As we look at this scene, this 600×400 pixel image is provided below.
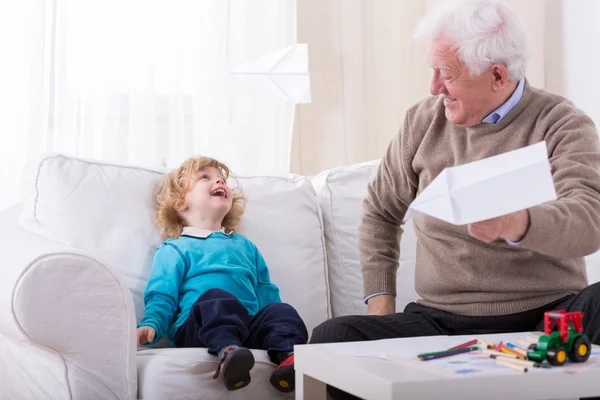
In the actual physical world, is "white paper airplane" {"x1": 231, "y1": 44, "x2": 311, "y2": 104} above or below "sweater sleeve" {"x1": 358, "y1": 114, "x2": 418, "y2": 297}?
above

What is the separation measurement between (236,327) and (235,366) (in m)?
0.20

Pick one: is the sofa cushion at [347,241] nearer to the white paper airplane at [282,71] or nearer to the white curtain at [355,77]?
the white paper airplane at [282,71]

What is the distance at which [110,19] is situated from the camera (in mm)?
2648

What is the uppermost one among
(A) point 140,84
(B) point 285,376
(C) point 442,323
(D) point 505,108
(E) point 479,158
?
(A) point 140,84

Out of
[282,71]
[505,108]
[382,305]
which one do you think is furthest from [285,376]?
[282,71]

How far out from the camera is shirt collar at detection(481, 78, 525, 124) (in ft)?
5.32

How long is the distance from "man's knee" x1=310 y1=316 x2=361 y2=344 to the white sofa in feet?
0.79

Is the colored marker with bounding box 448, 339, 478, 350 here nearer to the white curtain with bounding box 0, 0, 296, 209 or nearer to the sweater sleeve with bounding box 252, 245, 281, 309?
the sweater sleeve with bounding box 252, 245, 281, 309

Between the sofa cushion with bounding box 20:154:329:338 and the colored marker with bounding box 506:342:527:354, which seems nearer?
the colored marker with bounding box 506:342:527:354

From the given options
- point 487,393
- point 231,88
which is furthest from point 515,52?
point 231,88

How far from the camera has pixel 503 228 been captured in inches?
44.8

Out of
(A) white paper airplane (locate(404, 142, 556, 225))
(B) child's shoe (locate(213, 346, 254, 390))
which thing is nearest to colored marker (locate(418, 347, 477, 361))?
(A) white paper airplane (locate(404, 142, 556, 225))

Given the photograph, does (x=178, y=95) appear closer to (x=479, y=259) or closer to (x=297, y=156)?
(x=297, y=156)

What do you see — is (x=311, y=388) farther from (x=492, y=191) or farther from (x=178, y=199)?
(x=178, y=199)
